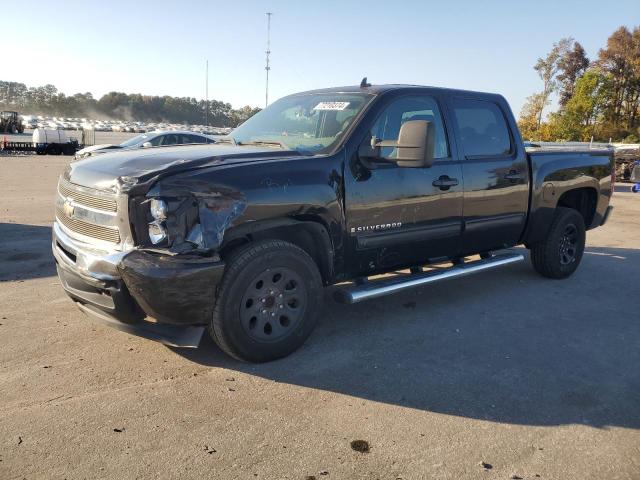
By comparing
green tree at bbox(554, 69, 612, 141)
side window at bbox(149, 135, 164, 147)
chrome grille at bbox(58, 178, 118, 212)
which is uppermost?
green tree at bbox(554, 69, 612, 141)

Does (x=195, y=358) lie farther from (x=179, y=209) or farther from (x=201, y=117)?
(x=201, y=117)

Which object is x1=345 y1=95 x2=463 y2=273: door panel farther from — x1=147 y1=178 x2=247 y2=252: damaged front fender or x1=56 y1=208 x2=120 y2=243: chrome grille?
x1=56 y1=208 x2=120 y2=243: chrome grille

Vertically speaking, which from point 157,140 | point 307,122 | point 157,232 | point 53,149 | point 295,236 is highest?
point 307,122

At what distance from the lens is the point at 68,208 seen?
3.86 metres

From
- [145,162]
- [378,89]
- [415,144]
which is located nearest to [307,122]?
[378,89]

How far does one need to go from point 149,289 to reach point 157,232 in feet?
1.14

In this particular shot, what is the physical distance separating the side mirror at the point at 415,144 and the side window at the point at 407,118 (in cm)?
22

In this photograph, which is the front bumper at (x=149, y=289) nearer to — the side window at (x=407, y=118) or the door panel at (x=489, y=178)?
the side window at (x=407, y=118)

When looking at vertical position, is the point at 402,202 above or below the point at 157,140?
below

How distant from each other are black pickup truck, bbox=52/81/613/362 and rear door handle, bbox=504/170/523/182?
0.07 ft

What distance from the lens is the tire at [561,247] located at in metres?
6.17

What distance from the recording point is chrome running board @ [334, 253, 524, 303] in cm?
417

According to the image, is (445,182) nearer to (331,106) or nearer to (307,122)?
(331,106)

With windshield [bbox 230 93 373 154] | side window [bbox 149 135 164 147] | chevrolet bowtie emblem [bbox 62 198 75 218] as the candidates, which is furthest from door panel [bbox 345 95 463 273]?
side window [bbox 149 135 164 147]
